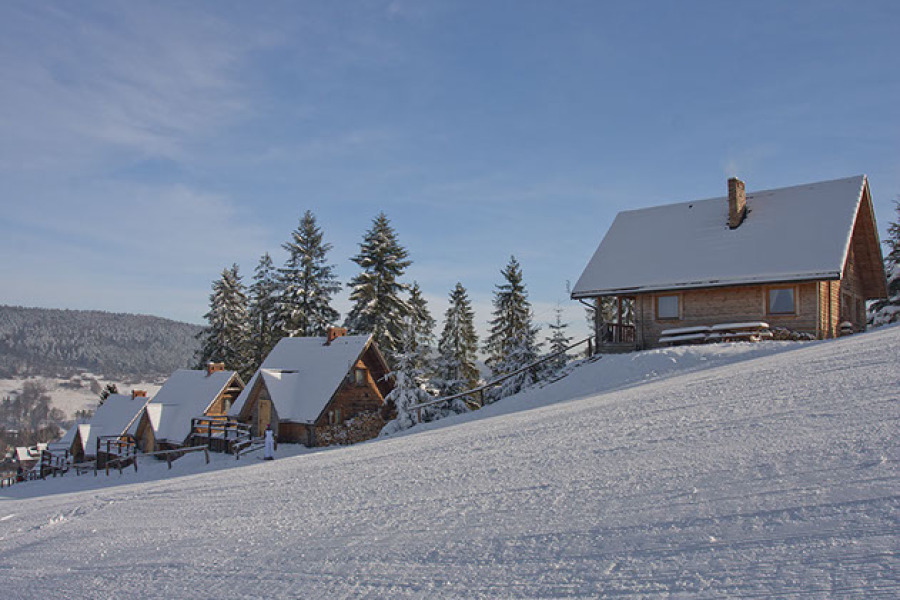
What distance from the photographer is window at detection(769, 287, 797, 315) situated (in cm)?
2462

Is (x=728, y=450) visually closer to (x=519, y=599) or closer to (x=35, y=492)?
(x=519, y=599)

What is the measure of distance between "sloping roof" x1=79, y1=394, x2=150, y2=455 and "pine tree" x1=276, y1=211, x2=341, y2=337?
1192 cm

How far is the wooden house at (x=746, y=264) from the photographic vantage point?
24.4 m

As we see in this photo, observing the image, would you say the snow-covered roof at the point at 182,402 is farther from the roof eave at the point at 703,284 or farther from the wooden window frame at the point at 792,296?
the wooden window frame at the point at 792,296

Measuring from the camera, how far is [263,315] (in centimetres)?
5250

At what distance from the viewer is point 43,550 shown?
1152 centimetres

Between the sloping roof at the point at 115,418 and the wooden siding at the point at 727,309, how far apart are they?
114 feet

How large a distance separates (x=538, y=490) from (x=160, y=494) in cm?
1056

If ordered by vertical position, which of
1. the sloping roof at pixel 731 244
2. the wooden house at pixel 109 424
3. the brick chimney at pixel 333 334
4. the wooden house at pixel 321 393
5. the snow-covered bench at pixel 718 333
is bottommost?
the wooden house at pixel 109 424

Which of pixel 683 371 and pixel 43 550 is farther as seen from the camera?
pixel 683 371

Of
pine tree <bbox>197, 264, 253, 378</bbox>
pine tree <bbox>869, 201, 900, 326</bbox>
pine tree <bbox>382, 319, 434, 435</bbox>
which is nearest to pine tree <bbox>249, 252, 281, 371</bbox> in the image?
pine tree <bbox>197, 264, 253, 378</bbox>

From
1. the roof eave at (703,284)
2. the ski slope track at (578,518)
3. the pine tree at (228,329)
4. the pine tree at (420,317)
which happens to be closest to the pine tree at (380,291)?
the pine tree at (420,317)

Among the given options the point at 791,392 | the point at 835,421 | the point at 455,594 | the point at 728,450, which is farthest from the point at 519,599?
the point at 791,392

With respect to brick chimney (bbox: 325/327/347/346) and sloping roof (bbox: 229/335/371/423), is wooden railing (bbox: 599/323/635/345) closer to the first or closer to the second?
sloping roof (bbox: 229/335/371/423)
